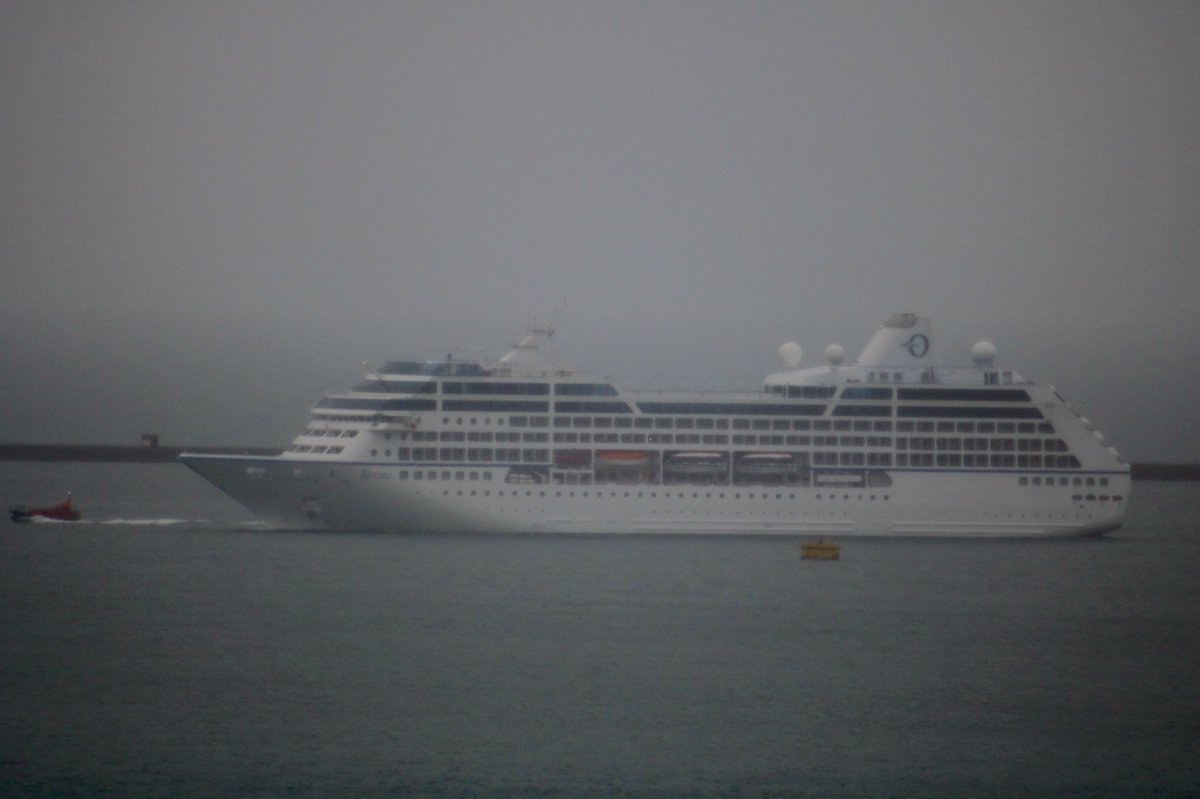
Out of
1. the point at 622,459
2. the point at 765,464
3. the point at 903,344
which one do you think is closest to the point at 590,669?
the point at 622,459

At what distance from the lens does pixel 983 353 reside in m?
53.7

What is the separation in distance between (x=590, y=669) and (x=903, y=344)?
23.8 meters

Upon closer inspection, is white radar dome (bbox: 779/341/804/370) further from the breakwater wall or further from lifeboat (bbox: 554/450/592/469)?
the breakwater wall

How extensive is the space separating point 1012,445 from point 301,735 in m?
29.2

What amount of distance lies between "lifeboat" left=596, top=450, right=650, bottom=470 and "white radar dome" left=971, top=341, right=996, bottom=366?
1105 centimetres

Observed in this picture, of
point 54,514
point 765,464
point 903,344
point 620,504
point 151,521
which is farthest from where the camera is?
point 151,521

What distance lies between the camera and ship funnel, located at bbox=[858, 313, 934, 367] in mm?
53969

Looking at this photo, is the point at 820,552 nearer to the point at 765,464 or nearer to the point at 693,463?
the point at 765,464

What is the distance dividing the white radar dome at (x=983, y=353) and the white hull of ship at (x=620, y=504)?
4.02 meters

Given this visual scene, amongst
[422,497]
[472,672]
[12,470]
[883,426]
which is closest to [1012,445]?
[883,426]

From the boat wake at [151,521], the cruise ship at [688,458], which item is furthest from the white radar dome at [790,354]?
the boat wake at [151,521]

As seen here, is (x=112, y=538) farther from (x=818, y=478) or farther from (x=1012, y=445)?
(x=1012, y=445)

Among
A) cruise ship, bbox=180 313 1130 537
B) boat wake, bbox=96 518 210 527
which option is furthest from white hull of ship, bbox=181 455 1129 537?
boat wake, bbox=96 518 210 527

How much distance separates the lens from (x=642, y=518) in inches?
1945
